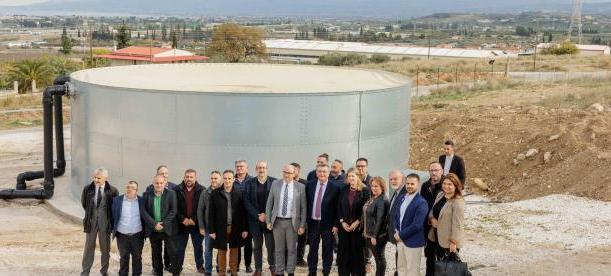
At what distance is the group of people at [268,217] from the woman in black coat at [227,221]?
0.01 metres

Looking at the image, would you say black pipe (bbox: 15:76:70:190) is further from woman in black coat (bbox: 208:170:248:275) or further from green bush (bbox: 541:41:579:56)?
green bush (bbox: 541:41:579:56)

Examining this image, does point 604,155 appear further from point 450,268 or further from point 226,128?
point 450,268

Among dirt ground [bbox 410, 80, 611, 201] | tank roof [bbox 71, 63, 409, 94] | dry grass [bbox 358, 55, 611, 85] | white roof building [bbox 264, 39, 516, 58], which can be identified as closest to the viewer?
tank roof [bbox 71, 63, 409, 94]

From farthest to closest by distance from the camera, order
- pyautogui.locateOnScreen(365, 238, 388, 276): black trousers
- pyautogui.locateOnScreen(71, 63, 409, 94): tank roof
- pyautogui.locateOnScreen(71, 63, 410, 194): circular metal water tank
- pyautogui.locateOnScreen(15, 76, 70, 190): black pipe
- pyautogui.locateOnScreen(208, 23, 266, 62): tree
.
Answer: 1. pyautogui.locateOnScreen(208, 23, 266, 62): tree
2. pyautogui.locateOnScreen(15, 76, 70, 190): black pipe
3. pyautogui.locateOnScreen(71, 63, 409, 94): tank roof
4. pyautogui.locateOnScreen(71, 63, 410, 194): circular metal water tank
5. pyautogui.locateOnScreen(365, 238, 388, 276): black trousers

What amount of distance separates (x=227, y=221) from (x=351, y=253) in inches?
62.2

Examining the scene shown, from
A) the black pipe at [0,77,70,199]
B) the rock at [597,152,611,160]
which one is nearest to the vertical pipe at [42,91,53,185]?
the black pipe at [0,77,70,199]

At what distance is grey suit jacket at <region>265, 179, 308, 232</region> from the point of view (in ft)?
27.7

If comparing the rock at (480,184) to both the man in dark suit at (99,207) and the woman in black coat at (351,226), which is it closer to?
the woman in black coat at (351,226)

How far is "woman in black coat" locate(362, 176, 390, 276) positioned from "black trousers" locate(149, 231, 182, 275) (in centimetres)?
249

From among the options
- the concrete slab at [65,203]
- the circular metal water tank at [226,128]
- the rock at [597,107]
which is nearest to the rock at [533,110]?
the rock at [597,107]

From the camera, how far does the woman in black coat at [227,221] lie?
337 inches

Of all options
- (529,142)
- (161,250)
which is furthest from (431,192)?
(529,142)

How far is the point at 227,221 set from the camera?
8.70 meters

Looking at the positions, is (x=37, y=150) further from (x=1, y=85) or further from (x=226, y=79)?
(x=1, y=85)
